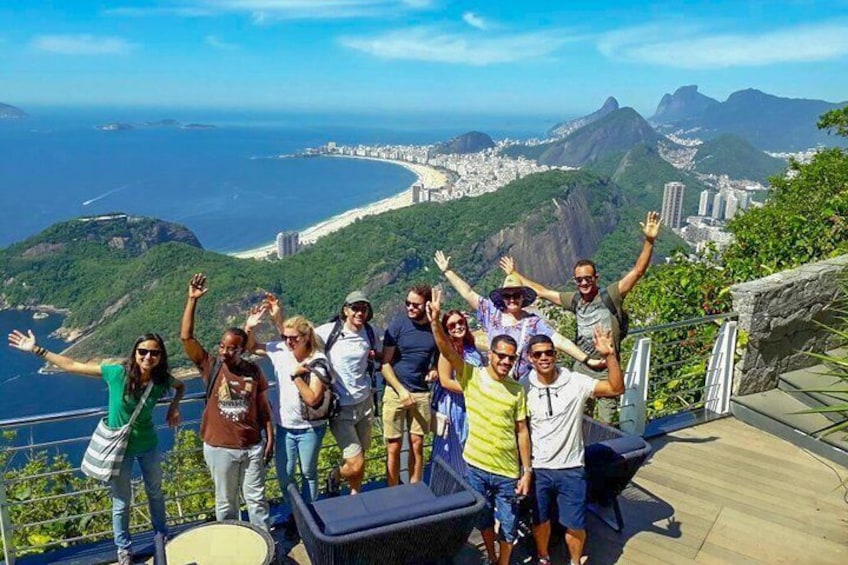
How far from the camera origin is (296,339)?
314 centimetres

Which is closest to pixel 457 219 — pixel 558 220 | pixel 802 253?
pixel 558 220

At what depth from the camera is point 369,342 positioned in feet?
11.3

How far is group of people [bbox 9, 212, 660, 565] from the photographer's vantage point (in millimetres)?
2916

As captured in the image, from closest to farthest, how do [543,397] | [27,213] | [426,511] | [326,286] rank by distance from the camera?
[426,511], [543,397], [326,286], [27,213]

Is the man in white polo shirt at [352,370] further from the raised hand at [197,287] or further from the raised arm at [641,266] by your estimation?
the raised arm at [641,266]

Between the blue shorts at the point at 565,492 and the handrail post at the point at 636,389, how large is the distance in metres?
1.71

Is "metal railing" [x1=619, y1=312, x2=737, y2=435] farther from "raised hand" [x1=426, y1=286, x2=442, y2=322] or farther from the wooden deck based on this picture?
"raised hand" [x1=426, y1=286, x2=442, y2=322]

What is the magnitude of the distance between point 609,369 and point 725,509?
1664 millimetres

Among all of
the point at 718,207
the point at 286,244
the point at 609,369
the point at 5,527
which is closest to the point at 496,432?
the point at 609,369

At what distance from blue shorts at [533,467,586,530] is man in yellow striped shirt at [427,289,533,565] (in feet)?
0.27

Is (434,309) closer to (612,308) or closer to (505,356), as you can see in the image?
(505,356)

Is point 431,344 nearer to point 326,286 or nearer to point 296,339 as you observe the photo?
point 296,339

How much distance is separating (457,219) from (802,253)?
104 metres

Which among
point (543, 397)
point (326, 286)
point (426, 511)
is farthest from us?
point (326, 286)
